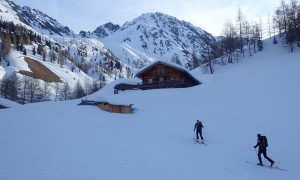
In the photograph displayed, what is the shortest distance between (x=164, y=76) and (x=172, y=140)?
38161 millimetres

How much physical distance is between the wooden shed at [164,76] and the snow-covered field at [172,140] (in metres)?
13.0

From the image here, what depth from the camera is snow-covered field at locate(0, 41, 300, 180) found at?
1358cm

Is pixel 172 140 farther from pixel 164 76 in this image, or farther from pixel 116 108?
pixel 164 76

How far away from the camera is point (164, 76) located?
2375 inches

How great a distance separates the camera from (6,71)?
129 meters

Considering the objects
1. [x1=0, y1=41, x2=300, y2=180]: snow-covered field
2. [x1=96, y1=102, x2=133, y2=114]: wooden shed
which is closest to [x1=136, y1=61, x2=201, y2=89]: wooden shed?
[x1=0, y1=41, x2=300, y2=180]: snow-covered field

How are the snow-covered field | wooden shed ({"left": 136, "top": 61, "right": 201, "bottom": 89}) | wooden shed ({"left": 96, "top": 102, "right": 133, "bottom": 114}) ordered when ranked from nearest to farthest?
the snow-covered field → wooden shed ({"left": 96, "top": 102, "right": 133, "bottom": 114}) → wooden shed ({"left": 136, "top": 61, "right": 201, "bottom": 89})

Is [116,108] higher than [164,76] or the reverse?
the reverse

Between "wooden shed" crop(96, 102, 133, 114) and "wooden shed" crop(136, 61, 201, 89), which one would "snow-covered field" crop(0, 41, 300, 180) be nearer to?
"wooden shed" crop(96, 102, 133, 114)

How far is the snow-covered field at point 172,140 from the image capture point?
13578 mm

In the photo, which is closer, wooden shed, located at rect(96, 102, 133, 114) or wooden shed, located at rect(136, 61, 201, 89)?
wooden shed, located at rect(96, 102, 133, 114)

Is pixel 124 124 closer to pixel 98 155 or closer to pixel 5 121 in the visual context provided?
pixel 5 121

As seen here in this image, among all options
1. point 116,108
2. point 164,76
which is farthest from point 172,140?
point 164,76

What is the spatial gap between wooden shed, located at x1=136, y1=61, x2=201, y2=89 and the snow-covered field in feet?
42.6
